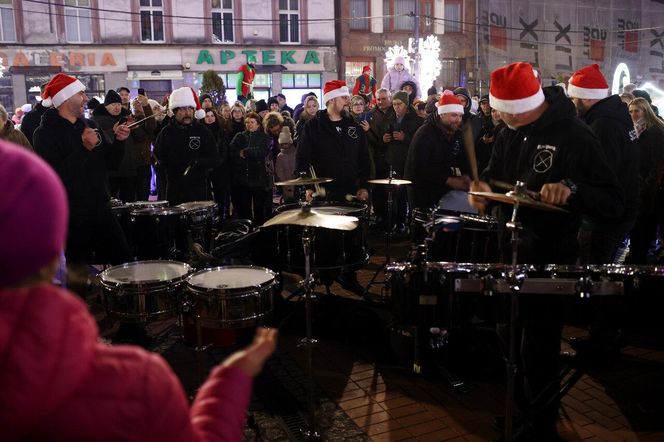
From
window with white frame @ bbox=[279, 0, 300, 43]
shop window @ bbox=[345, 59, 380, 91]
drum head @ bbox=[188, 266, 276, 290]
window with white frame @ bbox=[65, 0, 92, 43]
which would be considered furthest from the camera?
shop window @ bbox=[345, 59, 380, 91]

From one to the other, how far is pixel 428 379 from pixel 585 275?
188cm

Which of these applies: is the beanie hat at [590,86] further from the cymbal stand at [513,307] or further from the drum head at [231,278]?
the drum head at [231,278]

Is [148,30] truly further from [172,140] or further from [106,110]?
[172,140]

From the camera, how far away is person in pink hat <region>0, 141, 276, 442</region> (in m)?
1.23

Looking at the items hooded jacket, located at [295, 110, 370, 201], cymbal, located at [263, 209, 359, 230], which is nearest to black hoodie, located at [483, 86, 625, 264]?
cymbal, located at [263, 209, 359, 230]

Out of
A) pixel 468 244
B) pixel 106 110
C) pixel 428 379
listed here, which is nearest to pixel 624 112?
pixel 468 244

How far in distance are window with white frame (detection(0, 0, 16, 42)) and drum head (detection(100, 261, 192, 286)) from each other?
26274 millimetres

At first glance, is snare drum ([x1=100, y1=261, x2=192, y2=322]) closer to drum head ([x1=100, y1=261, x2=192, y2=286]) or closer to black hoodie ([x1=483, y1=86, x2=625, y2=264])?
drum head ([x1=100, y1=261, x2=192, y2=286])

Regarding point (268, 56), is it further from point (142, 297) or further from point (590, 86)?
point (142, 297)

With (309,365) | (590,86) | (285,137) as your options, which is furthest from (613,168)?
(285,137)

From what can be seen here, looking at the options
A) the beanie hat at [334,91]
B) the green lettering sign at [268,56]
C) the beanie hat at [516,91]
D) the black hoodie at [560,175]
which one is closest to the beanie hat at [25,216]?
the black hoodie at [560,175]

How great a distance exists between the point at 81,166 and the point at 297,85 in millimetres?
24604

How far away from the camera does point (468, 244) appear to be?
17.0ft

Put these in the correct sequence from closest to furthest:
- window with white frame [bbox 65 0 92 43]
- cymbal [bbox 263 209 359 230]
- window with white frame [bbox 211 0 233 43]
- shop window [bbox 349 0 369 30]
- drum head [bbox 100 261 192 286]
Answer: cymbal [bbox 263 209 359 230]
drum head [bbox 100 261 192 286]
window with white frame [bbox 65 0 92 43]
window with white frame [bbox 211 0 233 43]
shop window [bbox 349 0 369 30]
